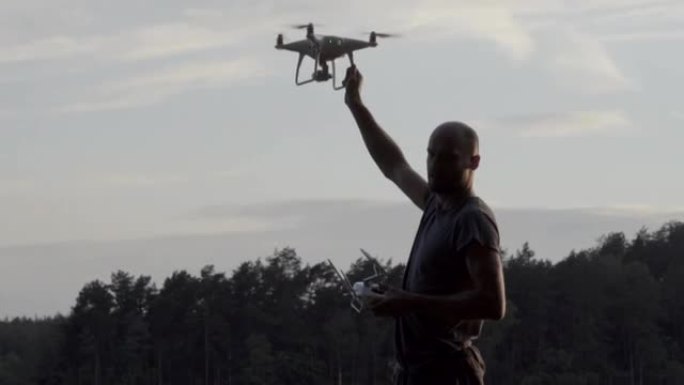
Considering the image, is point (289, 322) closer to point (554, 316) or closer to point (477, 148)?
point (554, 316)

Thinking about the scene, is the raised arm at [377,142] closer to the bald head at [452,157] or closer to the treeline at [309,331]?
the bald head at [452,157]

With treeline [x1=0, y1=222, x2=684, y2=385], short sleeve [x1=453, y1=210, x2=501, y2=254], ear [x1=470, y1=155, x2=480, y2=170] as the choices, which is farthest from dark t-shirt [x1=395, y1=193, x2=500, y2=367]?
treeline [x1=0, y1=222, x2=684, y2=385]

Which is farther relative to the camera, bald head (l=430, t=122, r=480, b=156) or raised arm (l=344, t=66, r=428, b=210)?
raised arm (l=344, t=66, r=428, b=210)

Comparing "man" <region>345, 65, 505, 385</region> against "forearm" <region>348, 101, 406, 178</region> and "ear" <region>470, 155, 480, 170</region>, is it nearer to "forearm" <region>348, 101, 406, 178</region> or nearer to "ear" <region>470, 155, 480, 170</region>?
"ear" <region>470, 155, 480, 170</region>

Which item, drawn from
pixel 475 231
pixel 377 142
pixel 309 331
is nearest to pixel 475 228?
pixel 475 231

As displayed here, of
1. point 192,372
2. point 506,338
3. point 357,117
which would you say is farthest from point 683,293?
point 357,117

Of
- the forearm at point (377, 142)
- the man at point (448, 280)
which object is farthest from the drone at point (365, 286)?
the forearm at point (377, 142)

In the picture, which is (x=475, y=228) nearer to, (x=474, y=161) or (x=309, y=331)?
(x=474, y=161)

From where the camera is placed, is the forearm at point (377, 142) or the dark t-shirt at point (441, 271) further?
the forearm at point (377, 142)
